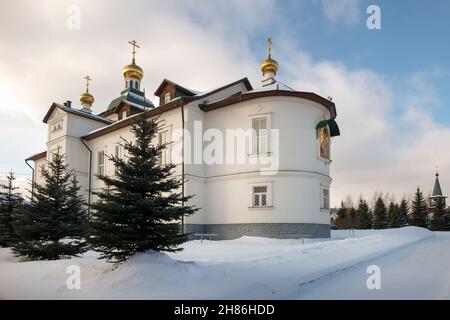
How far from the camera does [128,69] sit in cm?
3588

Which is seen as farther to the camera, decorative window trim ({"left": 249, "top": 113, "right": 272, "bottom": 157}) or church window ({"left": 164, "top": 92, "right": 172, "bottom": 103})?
church window ({"left": 164, "top": 92, "right": 172, "bottom": 103})

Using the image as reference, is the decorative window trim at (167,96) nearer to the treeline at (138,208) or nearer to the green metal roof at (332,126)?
the green metal roof at (332,126)

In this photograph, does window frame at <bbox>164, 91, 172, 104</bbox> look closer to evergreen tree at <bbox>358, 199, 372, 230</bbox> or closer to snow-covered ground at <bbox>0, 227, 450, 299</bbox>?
snow-covered ground at <bbox>0, 227, 450, 299</bbox>

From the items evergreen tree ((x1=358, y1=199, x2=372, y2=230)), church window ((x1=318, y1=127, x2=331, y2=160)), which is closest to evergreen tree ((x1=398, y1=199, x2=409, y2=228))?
evergreen tree ((x1=358, y1=199, x2=372, y2=230))

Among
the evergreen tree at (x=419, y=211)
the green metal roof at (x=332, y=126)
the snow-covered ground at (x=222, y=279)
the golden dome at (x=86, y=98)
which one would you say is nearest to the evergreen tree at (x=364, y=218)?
the evergreen tree at (x=419, y=211)

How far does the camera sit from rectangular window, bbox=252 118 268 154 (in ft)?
60.6

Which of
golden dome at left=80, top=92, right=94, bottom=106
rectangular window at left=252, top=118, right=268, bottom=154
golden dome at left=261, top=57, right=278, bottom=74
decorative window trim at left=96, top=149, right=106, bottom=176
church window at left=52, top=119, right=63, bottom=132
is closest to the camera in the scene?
rectangular window at left=252, top=118, right=268, bottom=154

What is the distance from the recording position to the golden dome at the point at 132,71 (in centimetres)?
3588

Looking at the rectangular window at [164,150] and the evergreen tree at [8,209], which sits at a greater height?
the rectangular window at [164,150]

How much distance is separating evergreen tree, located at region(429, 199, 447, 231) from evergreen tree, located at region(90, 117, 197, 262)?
39411 millimetres

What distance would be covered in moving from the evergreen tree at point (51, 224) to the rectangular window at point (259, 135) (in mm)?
9795

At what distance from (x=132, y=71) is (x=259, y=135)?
22.1 m

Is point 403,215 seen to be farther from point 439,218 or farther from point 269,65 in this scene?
point 269,65

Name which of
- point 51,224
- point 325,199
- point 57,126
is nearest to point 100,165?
point 57,126
